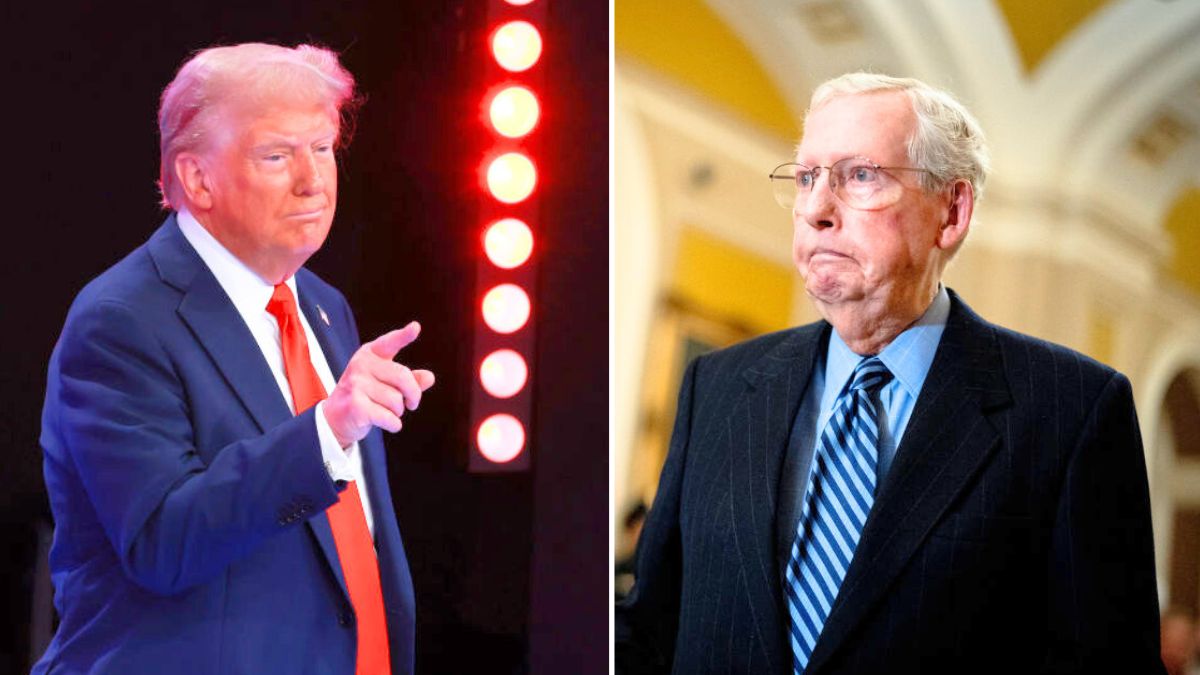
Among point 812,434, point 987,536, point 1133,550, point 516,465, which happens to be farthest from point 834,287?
point 516,465

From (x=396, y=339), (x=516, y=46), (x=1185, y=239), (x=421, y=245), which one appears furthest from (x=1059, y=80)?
(x=396, y=339)

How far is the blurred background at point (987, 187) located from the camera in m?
2.70

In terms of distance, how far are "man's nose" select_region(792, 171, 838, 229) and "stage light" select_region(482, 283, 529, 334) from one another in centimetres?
68

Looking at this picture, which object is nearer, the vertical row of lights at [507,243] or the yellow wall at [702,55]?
the vertical row of lights at [507,243]

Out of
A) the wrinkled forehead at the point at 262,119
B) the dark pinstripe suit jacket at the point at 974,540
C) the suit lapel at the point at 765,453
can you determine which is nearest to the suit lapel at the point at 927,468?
the dark pinstripe suit jacket at the point at 974,540

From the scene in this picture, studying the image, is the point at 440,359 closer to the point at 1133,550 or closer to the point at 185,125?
the point at 185,125

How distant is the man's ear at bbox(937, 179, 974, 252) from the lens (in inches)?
86.7

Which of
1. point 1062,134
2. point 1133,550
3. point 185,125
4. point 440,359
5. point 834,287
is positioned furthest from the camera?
point 1062,134

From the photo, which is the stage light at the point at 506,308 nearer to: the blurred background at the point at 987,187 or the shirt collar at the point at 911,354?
the blurred background at the point at 987,187

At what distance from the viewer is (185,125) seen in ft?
7.52

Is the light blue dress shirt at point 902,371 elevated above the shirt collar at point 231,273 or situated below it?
below

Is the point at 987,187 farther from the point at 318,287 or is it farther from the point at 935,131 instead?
the point at 318,287

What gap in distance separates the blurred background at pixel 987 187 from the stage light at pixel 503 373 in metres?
0.33

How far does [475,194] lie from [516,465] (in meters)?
0.55
